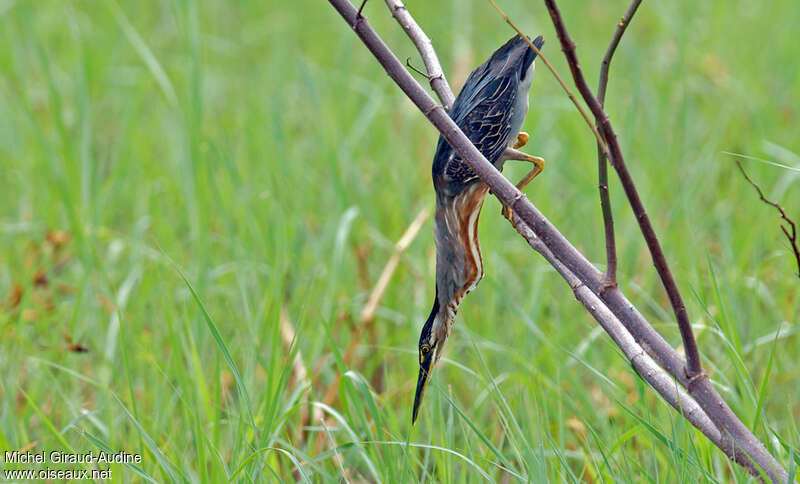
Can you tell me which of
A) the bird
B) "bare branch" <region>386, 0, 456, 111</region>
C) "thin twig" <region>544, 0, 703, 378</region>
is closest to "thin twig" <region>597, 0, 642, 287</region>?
"thin twig" <region>544, 0, 703, 378</region>

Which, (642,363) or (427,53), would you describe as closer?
(642,363)

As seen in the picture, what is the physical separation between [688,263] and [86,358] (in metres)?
2.46

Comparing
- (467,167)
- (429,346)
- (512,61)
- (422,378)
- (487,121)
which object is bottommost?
(422,378)

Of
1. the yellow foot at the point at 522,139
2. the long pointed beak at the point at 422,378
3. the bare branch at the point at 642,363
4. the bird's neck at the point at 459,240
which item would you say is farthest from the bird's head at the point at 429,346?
the yellow foot at the point at 522,139

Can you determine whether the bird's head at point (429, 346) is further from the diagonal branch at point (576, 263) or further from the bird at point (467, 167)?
the diagonal branch at point (576, 263)

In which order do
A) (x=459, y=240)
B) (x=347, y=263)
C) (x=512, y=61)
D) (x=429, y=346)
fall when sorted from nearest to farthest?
(x=459, y=240) < (x=512, y=61) < (x=429, y=346) < (x=347, y=263)

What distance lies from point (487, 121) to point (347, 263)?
5.86 feet

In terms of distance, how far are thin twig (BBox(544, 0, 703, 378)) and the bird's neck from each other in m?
0.47

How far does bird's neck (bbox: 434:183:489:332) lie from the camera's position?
2072 mm

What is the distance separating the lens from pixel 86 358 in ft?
10.8

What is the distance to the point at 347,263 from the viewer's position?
12.6 feet

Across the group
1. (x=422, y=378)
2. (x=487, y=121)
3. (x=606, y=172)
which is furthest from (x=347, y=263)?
(x=606, y=172)

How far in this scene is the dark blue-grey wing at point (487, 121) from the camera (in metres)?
2.13

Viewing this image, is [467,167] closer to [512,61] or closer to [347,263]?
[512,61]
